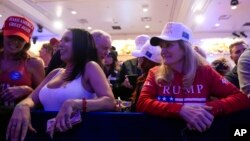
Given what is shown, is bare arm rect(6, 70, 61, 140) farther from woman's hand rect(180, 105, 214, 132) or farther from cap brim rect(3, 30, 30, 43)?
cap brim rect(3, 30, 30, 43)

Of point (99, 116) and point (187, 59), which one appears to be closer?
point (99, 116)

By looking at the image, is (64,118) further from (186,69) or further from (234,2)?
(234,2)

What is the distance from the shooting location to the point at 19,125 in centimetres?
131

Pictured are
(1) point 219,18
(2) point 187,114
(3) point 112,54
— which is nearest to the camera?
(2) point 187,114

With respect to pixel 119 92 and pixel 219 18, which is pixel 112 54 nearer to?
pixel 119 92

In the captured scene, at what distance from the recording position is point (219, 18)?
900 centimetres

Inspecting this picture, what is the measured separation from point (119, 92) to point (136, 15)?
20.7ft

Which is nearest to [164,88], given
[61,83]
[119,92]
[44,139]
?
[61,83]

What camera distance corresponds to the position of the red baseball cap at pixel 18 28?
207 cm

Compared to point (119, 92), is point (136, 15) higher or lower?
higher

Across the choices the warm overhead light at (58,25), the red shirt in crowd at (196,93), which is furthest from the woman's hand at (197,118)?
the warm overhead light at (58,25)

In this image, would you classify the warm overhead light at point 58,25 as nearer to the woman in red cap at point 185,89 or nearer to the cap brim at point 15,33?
the cap brim at point 15,33

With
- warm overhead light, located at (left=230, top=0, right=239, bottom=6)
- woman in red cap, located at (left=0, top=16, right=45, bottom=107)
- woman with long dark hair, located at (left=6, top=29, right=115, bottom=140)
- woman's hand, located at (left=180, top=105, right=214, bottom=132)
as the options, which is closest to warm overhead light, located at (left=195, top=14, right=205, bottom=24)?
warm overhead light, located at (left=230, top=0, right=239, bottom=6)

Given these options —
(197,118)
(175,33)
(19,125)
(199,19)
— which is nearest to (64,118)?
(19,125)
